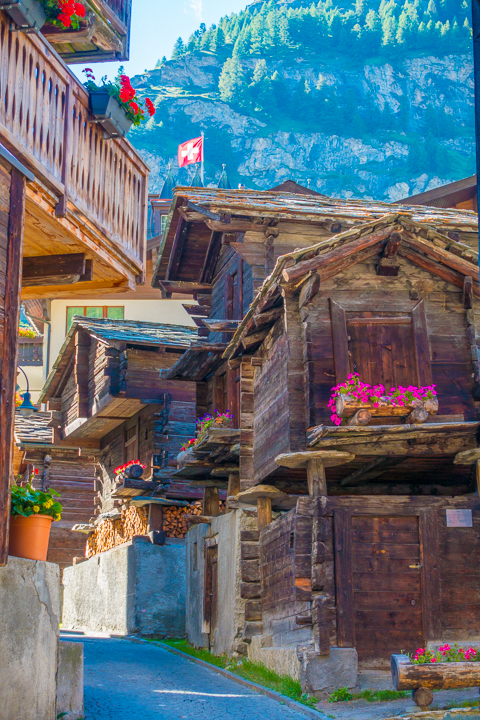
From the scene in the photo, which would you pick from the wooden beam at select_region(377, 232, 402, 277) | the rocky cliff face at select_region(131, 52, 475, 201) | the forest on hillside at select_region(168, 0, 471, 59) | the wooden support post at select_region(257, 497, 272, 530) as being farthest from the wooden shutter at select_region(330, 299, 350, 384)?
the forest on hillside at select_region(168, 0, 471, 59)

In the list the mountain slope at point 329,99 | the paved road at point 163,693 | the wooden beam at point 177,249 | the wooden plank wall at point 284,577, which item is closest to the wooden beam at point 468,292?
the wooden plank wall at point 284,577

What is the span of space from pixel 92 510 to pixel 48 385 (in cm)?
497

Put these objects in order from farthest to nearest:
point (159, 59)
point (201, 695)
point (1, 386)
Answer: point (159, 59), point (201, 695), point (1, 386)

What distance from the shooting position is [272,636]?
46.2ft

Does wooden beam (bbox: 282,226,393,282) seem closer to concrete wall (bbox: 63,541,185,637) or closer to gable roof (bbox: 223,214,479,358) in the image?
gable roof (bbox: 223,214,479,358)

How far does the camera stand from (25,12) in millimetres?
9086

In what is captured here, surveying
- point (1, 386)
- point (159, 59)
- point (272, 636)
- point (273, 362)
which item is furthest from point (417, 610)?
point (159, 59)

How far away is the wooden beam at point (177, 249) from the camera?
19130 millimetres

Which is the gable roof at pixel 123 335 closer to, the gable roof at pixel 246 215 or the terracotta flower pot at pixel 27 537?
the gable roof at pixel 246 215

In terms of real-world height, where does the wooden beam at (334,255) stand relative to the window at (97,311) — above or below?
below

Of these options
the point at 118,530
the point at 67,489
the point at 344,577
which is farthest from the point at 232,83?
the point at 344,577

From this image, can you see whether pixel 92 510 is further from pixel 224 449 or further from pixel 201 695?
pixel 201 695

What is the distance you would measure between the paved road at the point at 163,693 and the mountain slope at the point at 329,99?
232 ft

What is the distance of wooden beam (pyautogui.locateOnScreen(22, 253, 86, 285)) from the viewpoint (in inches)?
437
